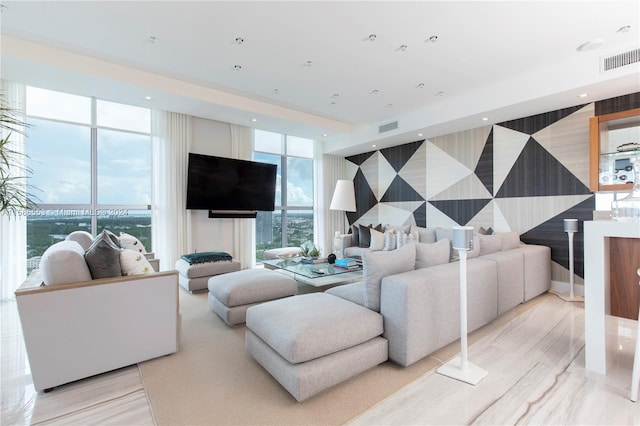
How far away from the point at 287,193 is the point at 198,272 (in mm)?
3166

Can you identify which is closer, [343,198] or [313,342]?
[313,342]

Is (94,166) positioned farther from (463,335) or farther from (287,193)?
(463,335)

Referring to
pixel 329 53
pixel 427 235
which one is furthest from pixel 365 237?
pixel 329 53

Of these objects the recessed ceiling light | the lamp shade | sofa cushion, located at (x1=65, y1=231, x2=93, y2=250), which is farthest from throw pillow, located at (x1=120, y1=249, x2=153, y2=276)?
the recessed ceiling light

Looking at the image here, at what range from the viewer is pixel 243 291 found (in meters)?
2.98

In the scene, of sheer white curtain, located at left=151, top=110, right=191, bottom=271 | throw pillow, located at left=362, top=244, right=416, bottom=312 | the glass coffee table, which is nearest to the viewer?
throw pillow, located at left=362, top=244, right=416, bottom=312

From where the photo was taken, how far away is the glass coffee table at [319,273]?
3.34m

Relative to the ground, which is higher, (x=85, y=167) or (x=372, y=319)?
(x=85, y=167)

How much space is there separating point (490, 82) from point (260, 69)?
10.7 ft

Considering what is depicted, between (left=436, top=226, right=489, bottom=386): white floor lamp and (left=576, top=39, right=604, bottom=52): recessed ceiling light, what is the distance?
116 inches

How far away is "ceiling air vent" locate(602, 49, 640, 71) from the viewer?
3.12 m

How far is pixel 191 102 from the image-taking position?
14.9 feet

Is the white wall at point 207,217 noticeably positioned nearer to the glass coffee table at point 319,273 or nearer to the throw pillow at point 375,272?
the glass coffee table at point 319,273

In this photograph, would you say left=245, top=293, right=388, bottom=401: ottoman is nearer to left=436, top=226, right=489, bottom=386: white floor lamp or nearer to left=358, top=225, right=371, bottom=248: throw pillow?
left=436, top=226, right=489, bottom=386: white floor lamp
